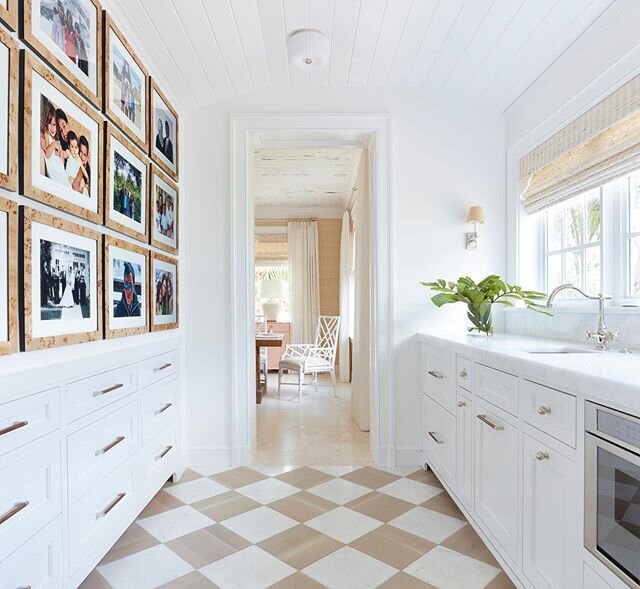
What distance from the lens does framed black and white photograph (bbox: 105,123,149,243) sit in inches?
72.3

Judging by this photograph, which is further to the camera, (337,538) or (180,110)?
(180,110)

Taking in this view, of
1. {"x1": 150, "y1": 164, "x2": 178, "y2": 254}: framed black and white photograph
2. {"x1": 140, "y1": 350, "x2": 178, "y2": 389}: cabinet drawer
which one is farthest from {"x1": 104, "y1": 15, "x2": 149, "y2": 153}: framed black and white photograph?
{"x1": 140, "y1": 350, "x2": 178, "y2": 389}: cabinet drawer

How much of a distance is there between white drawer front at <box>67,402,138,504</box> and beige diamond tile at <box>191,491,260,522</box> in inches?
21.1

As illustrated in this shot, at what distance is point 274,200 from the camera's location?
645cm

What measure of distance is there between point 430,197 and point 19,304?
7.76ft

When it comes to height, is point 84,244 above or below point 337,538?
above

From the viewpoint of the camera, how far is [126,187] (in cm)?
201

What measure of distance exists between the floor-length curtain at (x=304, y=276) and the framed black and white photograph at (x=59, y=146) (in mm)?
4996

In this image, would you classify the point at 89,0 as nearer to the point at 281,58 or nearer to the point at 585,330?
the point at 281,58

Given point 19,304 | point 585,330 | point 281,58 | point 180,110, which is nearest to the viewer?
point 19,304

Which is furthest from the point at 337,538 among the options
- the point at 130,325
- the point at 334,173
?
the point at 334,173

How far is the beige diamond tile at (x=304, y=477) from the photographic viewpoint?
2.55 m

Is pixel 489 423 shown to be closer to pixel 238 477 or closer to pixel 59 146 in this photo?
pixel 238 477

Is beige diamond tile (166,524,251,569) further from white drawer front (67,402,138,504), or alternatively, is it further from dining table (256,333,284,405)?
dining table (256,333,284,405)
